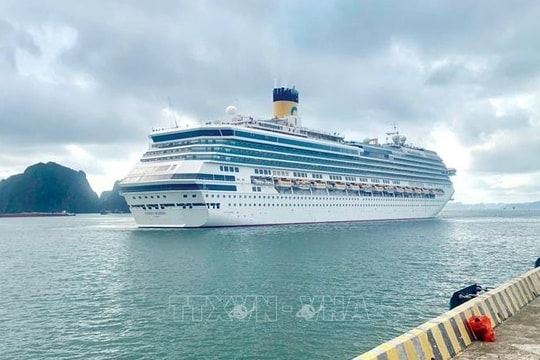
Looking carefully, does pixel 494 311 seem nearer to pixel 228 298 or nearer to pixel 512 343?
pixel 512 343

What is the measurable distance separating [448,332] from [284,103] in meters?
76.0

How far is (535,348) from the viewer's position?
7586 mm

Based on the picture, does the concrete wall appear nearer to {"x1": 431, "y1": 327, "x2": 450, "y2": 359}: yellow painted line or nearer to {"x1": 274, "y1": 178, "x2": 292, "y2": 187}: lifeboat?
{"x1": 431, "y1": 327, "x2": 450, "y2": 359}: yellow painted line

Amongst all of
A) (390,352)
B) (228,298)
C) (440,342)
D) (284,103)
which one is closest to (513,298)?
(440,342)

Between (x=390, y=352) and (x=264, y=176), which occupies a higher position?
(x=264, y=176)

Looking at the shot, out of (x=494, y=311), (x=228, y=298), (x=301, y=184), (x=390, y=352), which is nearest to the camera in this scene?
(x=390, y=352)

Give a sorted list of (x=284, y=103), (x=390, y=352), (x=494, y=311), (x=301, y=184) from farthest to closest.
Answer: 1. (x=284, y=103)
2. (x=301, y=184)
3. (x=494, y=311)
4. (x=390, y=352)

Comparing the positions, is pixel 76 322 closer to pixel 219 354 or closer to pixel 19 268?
pixel 219 354

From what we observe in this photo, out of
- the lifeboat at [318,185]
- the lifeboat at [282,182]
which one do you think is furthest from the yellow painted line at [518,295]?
the lifeboat at [318,185]

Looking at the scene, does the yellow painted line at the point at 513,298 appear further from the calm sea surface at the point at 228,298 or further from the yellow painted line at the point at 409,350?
the yellow painted line at the point at 409,350

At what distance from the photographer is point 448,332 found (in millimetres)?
7848

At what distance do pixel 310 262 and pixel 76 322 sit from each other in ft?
52.4

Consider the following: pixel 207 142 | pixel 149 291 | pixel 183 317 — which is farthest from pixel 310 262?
pixel 207 142

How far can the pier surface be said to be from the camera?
24.1 feet
